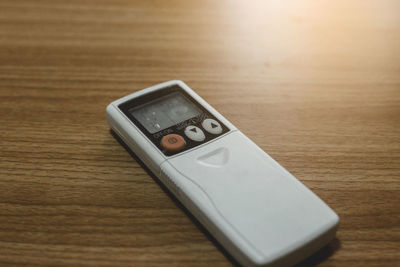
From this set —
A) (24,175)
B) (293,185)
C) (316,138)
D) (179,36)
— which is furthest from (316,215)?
(179,36)

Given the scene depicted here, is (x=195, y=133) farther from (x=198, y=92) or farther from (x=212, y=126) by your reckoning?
(x=198, y=92)

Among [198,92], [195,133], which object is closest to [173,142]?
[195,133]

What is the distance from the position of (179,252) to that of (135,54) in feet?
1.06

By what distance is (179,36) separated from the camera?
0.63 metres

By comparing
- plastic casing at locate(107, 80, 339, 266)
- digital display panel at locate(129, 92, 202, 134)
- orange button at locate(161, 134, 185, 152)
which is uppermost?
digital display panel at locate(129, 92, 202, 134)

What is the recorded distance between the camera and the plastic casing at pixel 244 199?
1.04ft

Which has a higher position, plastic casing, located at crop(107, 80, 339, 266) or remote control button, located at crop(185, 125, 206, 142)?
remote control button, located at crop(185, 125, 206, 142)

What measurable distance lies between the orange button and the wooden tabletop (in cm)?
4

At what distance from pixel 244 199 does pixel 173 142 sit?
0.09 m

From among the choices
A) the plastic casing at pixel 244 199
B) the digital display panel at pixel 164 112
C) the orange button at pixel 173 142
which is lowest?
the plastic casing at pixel 244 199

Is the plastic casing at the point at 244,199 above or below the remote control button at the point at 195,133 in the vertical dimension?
below

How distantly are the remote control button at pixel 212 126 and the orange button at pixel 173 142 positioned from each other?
30 mm

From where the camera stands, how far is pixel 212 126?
1.40 feet

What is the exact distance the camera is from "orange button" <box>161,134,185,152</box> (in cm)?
40
